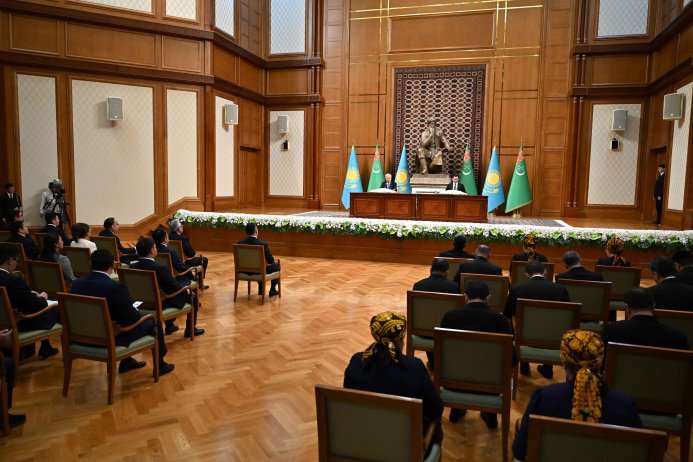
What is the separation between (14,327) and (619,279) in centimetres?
480

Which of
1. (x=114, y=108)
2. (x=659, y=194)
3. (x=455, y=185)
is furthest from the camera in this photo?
(x=455, y=185)

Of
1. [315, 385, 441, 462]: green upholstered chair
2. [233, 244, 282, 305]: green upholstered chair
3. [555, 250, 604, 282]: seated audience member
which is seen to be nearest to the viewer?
[315, 385, 441, 462]: green upholstered chair

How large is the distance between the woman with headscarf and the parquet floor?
81 centimetres

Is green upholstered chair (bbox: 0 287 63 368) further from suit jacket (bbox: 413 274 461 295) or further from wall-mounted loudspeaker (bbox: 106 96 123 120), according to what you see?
wall-mounted loudspeaker (bbox: 106 96 123 120)

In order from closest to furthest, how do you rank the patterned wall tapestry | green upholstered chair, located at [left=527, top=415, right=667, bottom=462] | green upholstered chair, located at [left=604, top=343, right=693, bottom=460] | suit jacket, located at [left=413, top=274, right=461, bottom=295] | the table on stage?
green upholstered chair, located at [left=527, top=415, right=667, bottom=462]
green upholstered chair, located at [left=604, top=343, right=693, bottom=460]
suit jacket, located at [left=413, top=274, right=461, bottom=295]
the table on stage
the patterned wall tapestry

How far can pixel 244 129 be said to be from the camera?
11812mm

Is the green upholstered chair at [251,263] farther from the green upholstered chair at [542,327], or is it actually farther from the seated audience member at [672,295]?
the seated audience member at [672,295]

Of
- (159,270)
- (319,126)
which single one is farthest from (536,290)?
(319,126)

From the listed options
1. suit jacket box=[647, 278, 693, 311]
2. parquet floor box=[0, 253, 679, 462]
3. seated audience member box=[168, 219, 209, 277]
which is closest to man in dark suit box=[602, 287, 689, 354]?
parquet floor box=[0, 253, 679, 462]

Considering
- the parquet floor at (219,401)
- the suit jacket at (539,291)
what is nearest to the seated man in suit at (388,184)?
the parquet floor at (219,401)

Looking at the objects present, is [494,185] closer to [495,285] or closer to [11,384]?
[495,285]

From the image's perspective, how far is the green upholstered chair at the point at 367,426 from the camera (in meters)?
1.59

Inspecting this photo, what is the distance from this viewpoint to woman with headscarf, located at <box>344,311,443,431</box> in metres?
1.87

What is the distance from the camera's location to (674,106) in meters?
8.58
